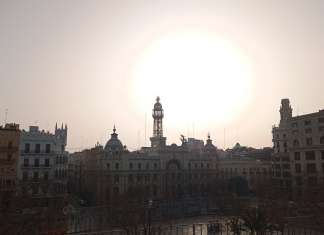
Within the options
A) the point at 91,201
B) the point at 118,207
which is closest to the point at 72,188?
the point at 91,201

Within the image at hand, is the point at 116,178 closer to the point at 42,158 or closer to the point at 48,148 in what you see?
the point at 48,148

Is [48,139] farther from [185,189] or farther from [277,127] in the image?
[277,127]

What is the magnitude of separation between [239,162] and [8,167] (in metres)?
64.4

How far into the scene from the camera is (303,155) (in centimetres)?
6247

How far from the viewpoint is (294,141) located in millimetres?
65062

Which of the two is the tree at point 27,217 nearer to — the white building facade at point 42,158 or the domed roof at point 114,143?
the white building facade at point 42,158

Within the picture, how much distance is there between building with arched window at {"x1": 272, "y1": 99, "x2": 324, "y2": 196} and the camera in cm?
5838

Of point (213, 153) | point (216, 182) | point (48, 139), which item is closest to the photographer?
point (48, 139)

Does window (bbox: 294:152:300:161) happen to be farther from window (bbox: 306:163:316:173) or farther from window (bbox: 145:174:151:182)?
window (bbox: 145:174:151:182)

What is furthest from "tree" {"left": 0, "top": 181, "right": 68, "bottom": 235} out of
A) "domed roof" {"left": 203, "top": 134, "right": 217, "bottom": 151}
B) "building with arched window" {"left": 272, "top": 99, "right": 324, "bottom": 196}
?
"domed roof" {"left": 203, "top": 134, "right": 217, "bottom": 151}

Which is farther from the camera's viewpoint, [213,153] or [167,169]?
[213,153]

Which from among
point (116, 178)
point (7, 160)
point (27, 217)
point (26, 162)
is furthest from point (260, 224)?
point (116, 178)

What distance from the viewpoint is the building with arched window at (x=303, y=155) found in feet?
192

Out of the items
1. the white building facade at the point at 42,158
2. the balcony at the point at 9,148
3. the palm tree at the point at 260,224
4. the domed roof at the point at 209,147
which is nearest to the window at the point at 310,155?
the domed roof at the point at 209,147
